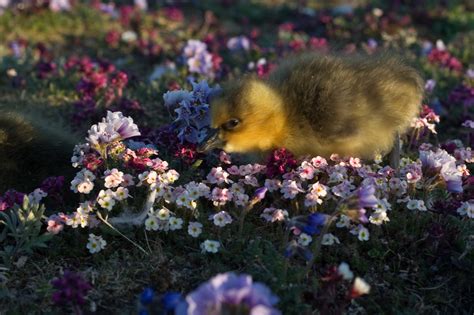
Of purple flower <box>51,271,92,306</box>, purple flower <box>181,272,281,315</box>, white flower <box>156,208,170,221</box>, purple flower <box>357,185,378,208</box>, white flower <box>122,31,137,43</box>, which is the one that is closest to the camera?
purple flower <box>181,272,281,315</box>

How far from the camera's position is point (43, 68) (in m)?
8.03

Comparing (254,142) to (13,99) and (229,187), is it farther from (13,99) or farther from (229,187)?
(13,99)

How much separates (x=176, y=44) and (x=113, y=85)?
2803 mm

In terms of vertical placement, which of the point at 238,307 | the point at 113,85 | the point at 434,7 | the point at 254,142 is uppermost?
the point at 238,307

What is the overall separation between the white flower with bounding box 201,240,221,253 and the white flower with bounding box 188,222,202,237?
106mm

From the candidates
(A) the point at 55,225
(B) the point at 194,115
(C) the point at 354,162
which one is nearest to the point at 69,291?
(A) the point at 55,225

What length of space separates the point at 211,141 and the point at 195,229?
2.55 ft

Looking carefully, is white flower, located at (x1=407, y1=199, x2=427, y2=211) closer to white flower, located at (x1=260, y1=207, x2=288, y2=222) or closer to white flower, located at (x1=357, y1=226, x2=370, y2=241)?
white flower, located at (x1=357, y1=226, x2=370, y2=241)

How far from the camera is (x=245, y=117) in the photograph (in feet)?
A: 16.0

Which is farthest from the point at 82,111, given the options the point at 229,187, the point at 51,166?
the point at 229,187

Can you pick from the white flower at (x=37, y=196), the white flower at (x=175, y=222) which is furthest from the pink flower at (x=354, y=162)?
the white flower at (x=37, y=196)

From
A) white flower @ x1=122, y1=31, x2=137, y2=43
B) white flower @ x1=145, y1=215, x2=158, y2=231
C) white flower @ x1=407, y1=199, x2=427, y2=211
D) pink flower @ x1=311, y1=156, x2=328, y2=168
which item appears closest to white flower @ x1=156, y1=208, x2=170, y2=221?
white flower @ x1=145, y1=215, x2=158, y2=231

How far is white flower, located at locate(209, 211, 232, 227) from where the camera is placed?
4.48 metres

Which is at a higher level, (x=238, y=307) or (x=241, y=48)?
(x=238, y=307)
